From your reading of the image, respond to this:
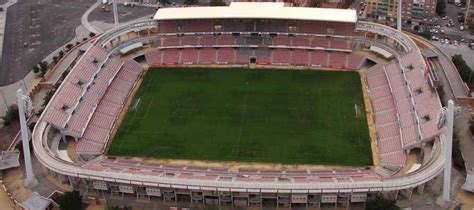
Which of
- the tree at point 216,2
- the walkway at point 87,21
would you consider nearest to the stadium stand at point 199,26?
the tree at point 216,2

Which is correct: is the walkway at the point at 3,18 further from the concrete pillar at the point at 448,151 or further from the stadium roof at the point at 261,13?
the concrete pillar at the point at 448,151

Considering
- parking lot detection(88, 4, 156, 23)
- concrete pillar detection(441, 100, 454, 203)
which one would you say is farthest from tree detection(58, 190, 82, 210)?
parking lot detection(88, 4, 156, 23)

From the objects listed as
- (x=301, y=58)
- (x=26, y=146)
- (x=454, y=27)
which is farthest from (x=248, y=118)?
(x=454, y=27)

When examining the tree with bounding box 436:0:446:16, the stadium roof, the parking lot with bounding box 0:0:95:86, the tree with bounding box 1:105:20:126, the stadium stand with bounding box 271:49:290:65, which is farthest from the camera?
the tree with bounding box 436:0:446:16

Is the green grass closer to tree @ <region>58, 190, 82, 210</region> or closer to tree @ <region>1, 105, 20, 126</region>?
tree @ <region>58, 190, 82, 210</region>

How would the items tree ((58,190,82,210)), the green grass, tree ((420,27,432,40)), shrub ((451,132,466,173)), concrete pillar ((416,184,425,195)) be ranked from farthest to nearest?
tree ((420,27,432,40))
the green grass
shrub ((451,132,466,173))
concrete pillar ((416,184,425,195))
tree ((58,190,82,210))

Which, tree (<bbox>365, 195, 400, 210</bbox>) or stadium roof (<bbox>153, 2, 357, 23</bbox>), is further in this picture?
stadium roof (<bbox>153, 2, 357, 23</bbox>)

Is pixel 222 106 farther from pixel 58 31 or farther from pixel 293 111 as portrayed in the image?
pixel 58 31

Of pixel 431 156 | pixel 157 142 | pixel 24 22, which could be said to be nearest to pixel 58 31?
pixel 24 22

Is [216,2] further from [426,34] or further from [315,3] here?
[426,34]
